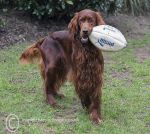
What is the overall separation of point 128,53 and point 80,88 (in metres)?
3.48

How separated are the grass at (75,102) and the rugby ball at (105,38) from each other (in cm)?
85

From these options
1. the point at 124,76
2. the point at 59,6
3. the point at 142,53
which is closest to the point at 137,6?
the point at 59,6

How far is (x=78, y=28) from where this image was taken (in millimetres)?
5461

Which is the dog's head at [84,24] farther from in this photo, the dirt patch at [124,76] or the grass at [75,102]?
the dirt patch at [124,76]

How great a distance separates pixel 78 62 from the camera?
5.50 metres

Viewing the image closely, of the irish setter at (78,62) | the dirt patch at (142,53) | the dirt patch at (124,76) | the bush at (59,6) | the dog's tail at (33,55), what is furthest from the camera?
the bush at (59,6)

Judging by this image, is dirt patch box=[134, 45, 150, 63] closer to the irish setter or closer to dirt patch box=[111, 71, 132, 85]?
dirt patch box=[111, 71, 132, 85]

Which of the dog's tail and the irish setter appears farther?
the dog's tail

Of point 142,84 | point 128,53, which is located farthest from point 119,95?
point 128,53

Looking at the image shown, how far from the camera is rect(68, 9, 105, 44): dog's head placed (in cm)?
530

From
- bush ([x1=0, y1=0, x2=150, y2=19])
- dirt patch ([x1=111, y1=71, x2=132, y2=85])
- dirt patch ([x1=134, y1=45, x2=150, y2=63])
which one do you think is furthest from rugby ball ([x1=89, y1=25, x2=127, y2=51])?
bush ([x1=0, y1=0, x2=150, y2=19])

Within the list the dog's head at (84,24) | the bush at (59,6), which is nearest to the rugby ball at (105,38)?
the dog's head at (84,24)

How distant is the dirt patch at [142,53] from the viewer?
8.63 meters

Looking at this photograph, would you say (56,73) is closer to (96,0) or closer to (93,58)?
(93,58)
